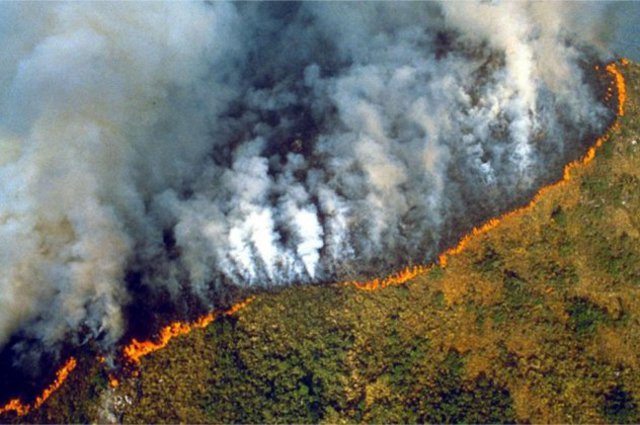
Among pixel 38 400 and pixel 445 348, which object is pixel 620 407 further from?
pixel 38 400

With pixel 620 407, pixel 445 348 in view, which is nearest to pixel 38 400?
pixel 445 348

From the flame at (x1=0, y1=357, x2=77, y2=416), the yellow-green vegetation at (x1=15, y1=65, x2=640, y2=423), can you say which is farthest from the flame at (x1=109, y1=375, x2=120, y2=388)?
the flame at (x1=0, y1=357, x2=77, y2=416)

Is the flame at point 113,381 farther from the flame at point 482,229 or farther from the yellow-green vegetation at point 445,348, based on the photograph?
the flame at point 482,229

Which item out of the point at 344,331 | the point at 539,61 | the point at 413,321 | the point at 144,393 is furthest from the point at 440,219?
the point at 144,393

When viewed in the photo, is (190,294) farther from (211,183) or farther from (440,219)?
(440,219)

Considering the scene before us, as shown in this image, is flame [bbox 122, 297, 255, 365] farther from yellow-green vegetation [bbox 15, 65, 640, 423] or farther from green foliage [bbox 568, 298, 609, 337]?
green foliage [bbox 568, 298, 609, 337]

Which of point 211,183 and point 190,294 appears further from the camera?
point 211,183
